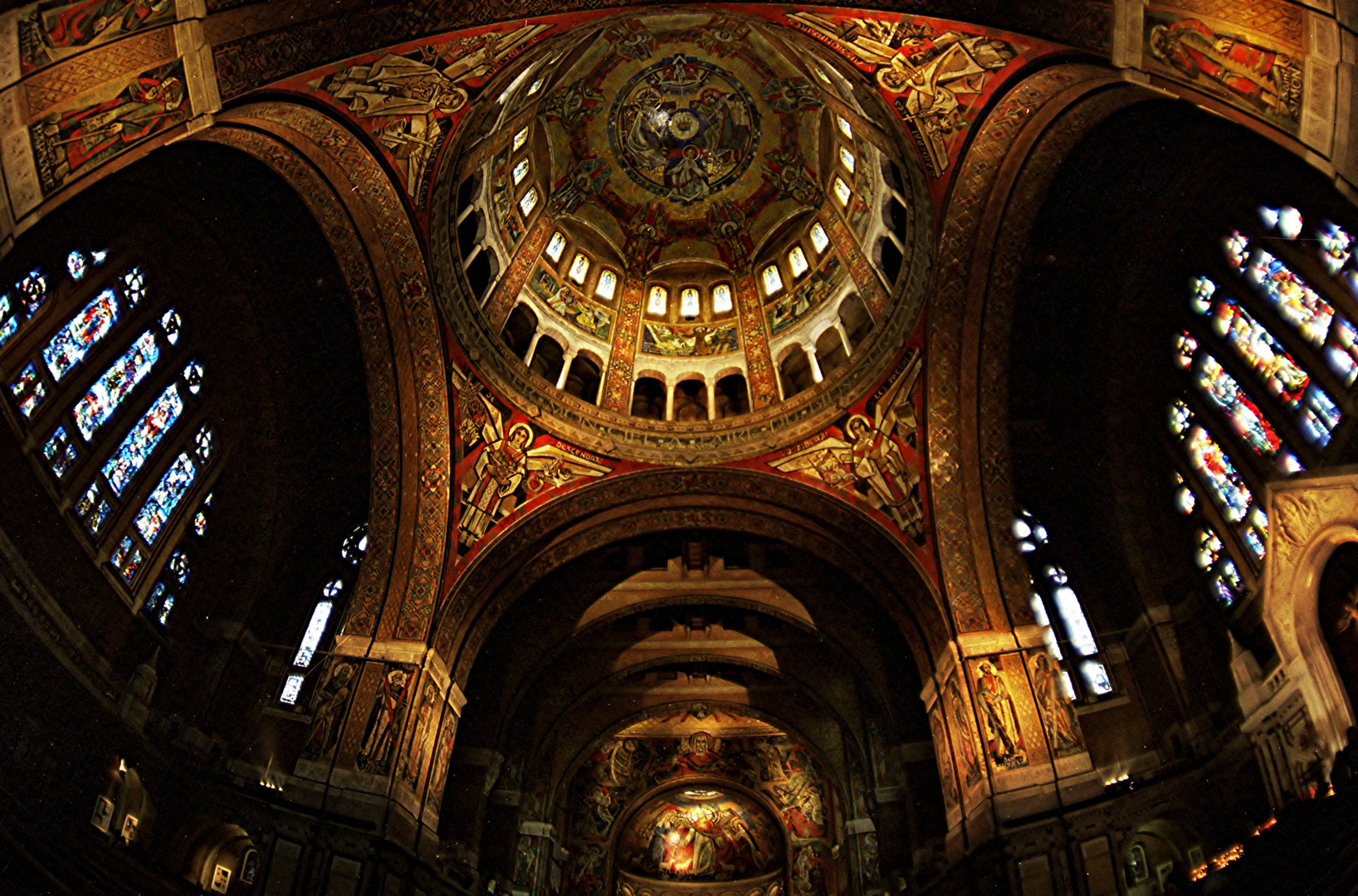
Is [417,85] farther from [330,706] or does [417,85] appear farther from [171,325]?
[330,706]

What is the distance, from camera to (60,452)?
11547 mm

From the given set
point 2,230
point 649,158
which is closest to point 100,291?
point 2,230

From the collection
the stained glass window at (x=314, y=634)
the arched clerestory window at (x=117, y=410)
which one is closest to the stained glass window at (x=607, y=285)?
the arched clerestory window at (x=117, y=410)

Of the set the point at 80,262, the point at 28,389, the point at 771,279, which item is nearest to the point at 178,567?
the point at 28,389

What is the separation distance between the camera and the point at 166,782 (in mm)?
12398

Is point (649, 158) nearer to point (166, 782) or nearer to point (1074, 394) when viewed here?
point (1074, 394)

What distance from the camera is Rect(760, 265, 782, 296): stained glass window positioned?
1859 centimetres

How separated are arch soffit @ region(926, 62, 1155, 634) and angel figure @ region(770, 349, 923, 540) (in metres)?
0.42

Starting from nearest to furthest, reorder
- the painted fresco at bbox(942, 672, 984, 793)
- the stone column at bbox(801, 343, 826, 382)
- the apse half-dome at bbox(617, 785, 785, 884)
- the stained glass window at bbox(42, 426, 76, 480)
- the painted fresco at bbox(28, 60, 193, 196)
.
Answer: the painted fresco at bbox(28, 60, 193, 196)
the stained glass window at bbox(42, 426, 76, 480)
the painted fresco at bbox(942, 672, 984, 793)
the stone column at bbox(801, 343, 826, 382)
the apse half-dome at bbox(617, 785, 785, 884)

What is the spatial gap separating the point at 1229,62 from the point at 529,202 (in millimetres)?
12632

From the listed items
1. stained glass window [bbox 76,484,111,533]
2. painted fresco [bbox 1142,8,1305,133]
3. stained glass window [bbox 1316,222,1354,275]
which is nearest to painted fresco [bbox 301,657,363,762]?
stained glass window [bbox 76,484,111,533]

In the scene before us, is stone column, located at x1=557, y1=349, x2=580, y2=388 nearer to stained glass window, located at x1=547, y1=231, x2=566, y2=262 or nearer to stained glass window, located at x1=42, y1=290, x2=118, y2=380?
stained glass window, located at x1=547, y1=231, x2=566, y2=262

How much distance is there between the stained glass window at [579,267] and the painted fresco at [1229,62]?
476 inches

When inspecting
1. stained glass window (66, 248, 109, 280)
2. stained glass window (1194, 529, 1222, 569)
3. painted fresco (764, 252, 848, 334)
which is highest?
painted fresco (764, 252, 848, 334)
